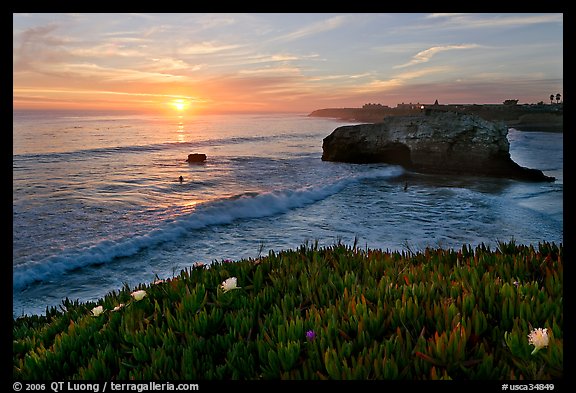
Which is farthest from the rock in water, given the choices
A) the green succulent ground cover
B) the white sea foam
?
the green succulent ground cover

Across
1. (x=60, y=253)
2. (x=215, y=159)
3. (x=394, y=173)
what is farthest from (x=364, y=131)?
(x=60, y=253)

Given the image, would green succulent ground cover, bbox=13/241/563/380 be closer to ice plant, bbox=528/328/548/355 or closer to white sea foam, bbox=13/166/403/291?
ice plant, bbox=528/328/548/355

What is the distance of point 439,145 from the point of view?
28219 mm

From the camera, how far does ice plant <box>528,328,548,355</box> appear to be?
197cm

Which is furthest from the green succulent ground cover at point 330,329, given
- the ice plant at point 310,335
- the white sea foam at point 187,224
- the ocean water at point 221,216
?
the white sea foam at point 187,224

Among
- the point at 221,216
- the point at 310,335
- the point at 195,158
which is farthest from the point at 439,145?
the point at 310,335

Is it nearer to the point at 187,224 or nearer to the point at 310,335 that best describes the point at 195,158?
the point at 187,224

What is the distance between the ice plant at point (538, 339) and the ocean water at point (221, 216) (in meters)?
2.41

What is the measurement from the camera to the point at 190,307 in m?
2.87

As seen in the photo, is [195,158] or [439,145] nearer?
[439,145]

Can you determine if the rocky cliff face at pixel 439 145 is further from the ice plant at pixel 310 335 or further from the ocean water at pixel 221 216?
the ice plant at pixel 310 335

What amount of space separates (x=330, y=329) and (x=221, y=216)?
14.2 meters

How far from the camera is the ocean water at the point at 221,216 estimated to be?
419 inches
